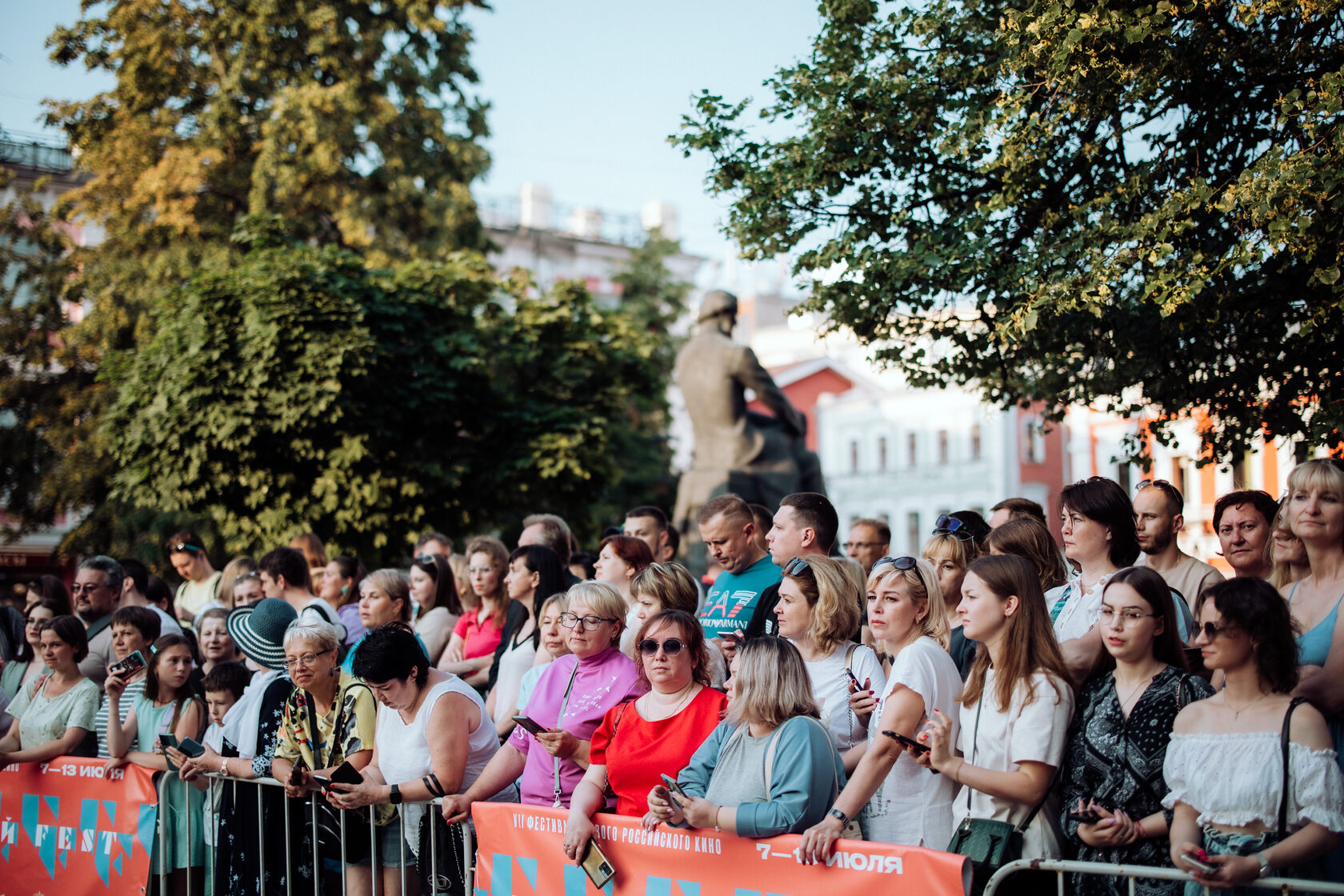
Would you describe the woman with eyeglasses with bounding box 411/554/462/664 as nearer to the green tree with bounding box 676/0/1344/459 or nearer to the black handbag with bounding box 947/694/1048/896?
the green tree with bounding box 676/0/1344/459

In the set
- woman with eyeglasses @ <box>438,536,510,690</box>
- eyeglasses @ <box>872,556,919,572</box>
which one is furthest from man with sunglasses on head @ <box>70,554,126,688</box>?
eyeglasses @ <box>872,556,919,572</box>

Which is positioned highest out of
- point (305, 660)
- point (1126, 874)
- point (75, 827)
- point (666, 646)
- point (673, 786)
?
point (666, 646)

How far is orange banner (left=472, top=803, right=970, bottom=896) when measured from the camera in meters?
3.99

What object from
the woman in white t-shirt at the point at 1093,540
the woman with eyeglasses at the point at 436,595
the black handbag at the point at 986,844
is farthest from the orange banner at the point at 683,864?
the woman with eyeglasses at the point at 436,595

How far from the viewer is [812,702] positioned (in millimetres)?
4477

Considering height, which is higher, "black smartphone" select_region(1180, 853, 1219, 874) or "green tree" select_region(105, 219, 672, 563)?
"green tree" select_region(105, 219, 672, 563)

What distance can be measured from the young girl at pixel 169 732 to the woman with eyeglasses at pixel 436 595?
59.8 inches

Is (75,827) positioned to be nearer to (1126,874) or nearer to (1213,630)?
(1126,874)

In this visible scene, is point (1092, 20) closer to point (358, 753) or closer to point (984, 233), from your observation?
point (984, 233)

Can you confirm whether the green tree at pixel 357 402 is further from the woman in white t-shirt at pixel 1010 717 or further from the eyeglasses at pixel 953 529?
the woman in white t-shirt at pixel 1010 717

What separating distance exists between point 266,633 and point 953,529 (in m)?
3.44

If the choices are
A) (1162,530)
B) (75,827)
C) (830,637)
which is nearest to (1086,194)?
(1162,530)

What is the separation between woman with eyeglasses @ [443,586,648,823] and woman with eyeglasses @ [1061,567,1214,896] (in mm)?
1888

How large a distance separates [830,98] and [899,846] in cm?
541
